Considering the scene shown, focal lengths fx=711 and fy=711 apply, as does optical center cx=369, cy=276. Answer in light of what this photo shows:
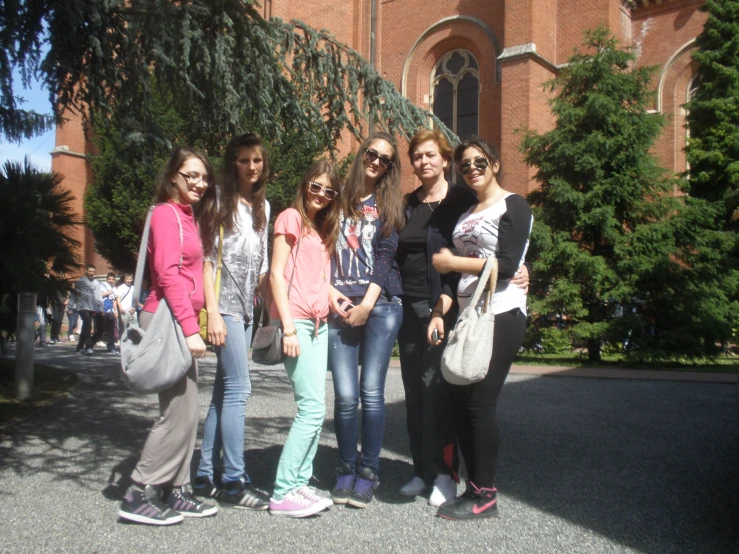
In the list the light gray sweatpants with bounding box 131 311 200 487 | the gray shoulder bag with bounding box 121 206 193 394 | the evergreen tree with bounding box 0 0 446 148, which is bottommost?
the light gray sweatpants with bounding box 131 311 200 487

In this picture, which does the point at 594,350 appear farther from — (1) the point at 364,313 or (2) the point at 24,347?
(1) the point at 364,313

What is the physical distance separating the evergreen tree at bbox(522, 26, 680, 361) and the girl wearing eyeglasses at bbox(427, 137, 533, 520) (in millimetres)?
11335

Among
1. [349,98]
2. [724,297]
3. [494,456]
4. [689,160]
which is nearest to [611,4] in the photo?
[689,160]

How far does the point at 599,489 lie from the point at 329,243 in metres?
2.14

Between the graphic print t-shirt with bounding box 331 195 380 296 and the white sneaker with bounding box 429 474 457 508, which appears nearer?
the white sneaker with bounding box 429 474 457 508

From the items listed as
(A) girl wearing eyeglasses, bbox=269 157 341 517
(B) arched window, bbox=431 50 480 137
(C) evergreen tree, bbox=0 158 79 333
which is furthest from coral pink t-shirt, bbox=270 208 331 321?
(B) arched window, bbox=431 50 480 137

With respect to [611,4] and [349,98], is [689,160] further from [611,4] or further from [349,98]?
[349,98]

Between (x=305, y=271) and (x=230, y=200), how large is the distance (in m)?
0.56

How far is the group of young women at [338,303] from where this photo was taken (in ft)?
11.7

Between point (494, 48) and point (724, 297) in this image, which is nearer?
point (724, 297)

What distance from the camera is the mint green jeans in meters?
3.63

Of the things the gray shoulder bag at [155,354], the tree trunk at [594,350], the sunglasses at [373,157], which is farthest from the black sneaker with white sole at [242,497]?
the tree trunk at [594,350]

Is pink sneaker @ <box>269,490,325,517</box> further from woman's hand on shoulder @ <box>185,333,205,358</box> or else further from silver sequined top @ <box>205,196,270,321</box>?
silver sequined top @ <box>205,196,270,321</box>

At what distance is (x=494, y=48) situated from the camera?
859 inches
